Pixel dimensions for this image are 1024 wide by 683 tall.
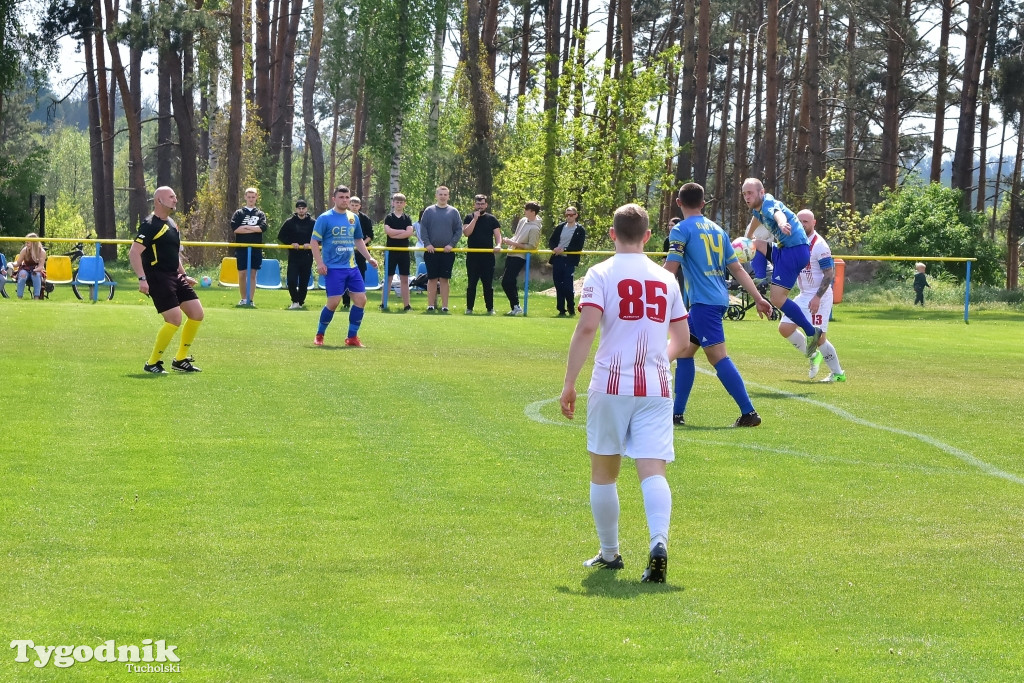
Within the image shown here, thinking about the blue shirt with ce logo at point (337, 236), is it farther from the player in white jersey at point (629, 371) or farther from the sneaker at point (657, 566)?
the sneaker at point (657, 566)

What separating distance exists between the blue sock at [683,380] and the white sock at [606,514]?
4627 millimetres

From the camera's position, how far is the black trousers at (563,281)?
23.4m

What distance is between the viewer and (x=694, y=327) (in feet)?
34.7

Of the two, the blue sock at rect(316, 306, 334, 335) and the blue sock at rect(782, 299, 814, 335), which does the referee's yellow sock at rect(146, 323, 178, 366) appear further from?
the blue sock at rect(782, 299, 814, 335)

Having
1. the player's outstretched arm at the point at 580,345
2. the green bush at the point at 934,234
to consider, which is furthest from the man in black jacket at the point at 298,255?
the green bush at the point at 934,234

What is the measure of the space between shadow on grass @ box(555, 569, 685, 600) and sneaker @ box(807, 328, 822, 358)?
8.71m

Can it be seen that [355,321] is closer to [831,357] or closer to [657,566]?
[831,357]

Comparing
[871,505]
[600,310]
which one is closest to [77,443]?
[600,310]

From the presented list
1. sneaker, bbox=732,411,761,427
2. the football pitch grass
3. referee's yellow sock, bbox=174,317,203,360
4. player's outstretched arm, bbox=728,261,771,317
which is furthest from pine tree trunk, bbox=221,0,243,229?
sneaker, bbox=732,411,761,427

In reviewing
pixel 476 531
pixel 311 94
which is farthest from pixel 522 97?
pixel 476 531

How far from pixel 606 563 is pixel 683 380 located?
188 inches

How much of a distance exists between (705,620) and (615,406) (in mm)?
1175

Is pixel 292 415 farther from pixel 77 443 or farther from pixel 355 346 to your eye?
pixel 355 346

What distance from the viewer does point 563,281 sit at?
77.4 ft
